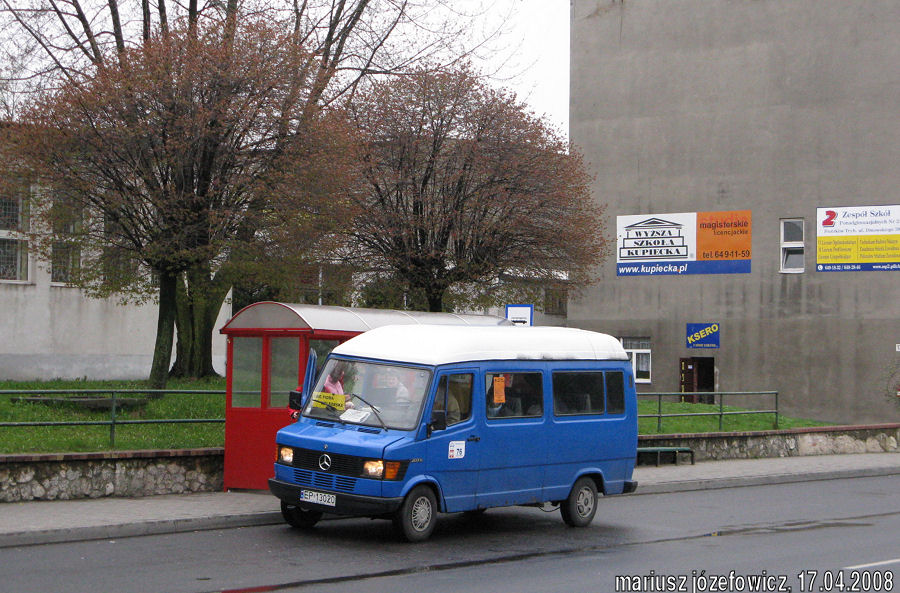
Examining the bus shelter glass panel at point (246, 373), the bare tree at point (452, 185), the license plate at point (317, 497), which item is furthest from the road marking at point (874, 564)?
the bare tree at point (452, 185)

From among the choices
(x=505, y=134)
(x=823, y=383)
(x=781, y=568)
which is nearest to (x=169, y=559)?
(x=781, y=568)

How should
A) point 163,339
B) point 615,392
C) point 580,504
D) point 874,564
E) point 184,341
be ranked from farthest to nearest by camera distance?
point 184,341 < point 163,339 < point 615,392 < point 580,504 < point 874,564

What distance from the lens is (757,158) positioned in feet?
128

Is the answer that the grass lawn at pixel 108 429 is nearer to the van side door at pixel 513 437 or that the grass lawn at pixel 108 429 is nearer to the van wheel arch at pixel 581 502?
the van side door at pixel 513 437

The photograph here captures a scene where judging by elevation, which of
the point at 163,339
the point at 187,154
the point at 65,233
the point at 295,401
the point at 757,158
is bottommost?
the point at 295,401

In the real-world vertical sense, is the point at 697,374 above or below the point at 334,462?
below

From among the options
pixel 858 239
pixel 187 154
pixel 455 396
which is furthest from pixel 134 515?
pixel 858 239

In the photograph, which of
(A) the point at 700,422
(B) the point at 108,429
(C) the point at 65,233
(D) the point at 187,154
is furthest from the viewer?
(A) the point at 700,422

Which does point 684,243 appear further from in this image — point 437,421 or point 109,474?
point 437,421

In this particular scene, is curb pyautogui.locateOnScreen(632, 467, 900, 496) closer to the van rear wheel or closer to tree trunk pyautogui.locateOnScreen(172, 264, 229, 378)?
the van rear wheel

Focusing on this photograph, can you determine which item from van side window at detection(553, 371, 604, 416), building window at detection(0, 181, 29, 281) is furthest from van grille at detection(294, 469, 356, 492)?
building window at detection(0, 181, 29, 281)

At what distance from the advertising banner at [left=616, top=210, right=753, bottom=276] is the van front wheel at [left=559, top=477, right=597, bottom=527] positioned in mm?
26605

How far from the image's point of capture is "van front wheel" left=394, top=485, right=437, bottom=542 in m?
11.8

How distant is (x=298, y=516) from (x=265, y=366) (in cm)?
277
